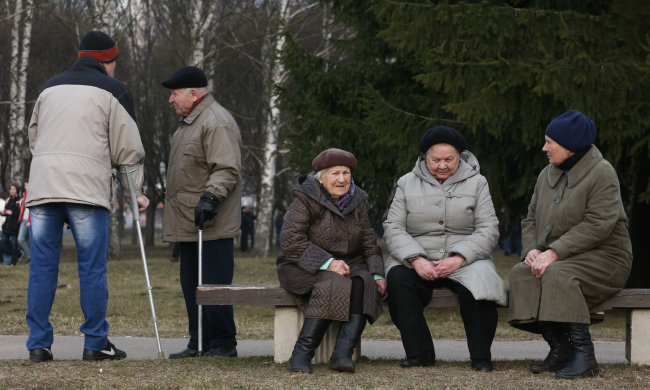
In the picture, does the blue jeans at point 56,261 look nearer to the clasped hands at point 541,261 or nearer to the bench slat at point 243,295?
the bench slat at point 243,295

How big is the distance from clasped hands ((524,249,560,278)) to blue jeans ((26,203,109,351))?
2.72 meters

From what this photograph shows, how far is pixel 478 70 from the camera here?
11062 mm

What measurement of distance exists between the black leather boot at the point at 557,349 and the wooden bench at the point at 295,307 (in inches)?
15.0

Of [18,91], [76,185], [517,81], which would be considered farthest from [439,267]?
[18,91]

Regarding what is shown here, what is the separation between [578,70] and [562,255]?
190 inches

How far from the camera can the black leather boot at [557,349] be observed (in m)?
6.22

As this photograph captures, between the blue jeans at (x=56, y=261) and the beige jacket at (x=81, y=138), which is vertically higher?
the beige jacket at (x=81, y=138)

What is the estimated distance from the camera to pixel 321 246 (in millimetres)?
6469

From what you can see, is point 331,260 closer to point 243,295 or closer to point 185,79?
point 243,295

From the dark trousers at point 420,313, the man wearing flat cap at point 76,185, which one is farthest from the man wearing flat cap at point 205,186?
the dark trousers at point 420,313

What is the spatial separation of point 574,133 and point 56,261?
3.39m

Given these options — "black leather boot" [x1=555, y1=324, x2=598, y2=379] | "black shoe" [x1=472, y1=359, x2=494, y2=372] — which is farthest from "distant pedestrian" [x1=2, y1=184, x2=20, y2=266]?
"black leather boot" [x1=555, y1=324, x2=598, y2=379]

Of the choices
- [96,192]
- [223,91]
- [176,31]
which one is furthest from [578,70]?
[223,91]

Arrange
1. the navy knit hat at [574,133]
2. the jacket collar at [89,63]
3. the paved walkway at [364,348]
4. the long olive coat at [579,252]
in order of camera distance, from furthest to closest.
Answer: the paved walkway at [364,348] → the jacket collar at [89,63] → the navy knit hat at [574,133] → the long olive coat at [579,252]
